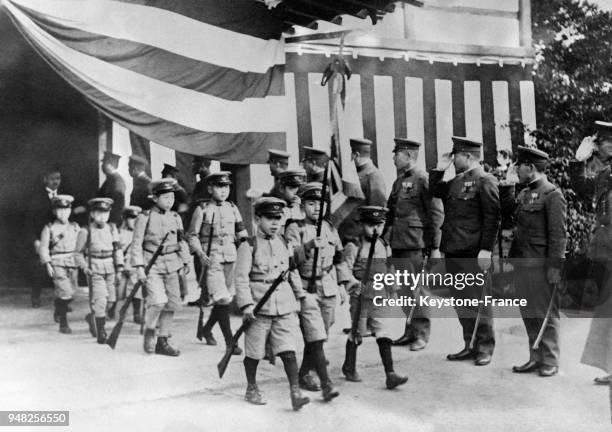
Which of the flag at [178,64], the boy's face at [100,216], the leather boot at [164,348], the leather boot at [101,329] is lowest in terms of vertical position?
the leather boot at [164,348]

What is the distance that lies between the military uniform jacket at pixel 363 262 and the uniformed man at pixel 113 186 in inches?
54.7

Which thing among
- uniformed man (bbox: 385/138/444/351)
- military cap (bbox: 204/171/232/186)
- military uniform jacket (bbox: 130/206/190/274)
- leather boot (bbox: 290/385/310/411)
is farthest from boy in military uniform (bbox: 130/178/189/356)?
uniformed man (bbox: 385/138/444/351)

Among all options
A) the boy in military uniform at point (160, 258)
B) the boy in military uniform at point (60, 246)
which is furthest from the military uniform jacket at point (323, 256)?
the boy in military uniform at point (60, 246)

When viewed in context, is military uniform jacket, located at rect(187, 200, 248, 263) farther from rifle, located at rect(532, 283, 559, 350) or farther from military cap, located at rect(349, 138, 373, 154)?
rifle, located at rect(532, 283, 559, 350)

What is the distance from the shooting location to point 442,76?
395 cm

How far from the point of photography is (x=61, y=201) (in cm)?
392

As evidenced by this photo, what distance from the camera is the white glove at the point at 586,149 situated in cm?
370

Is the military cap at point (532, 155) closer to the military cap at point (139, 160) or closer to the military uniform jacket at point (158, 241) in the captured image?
the military uniform jacket at point (158, 241)

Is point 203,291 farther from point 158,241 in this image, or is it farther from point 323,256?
point 323,256

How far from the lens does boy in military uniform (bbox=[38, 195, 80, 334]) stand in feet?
12.8

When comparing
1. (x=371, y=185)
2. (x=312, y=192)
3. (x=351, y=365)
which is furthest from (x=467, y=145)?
(x=351, y=365)

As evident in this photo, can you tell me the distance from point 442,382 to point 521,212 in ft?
3.43

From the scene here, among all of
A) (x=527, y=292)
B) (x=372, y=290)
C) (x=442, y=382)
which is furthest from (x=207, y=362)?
(x=527, y=292)

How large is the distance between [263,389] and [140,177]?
54.8 inches
